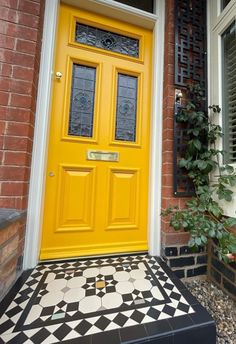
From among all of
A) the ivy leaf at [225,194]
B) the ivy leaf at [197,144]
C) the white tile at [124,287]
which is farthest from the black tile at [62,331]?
the ivy leaf at [197,144]

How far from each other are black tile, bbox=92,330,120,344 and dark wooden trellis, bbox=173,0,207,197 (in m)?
1.03

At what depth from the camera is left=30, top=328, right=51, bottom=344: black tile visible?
827 mm

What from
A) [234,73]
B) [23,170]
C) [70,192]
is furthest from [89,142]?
[234,73]

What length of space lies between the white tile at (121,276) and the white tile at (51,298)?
38 cm

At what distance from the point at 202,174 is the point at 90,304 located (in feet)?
4.08

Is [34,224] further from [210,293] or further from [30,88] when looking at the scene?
[210,293]

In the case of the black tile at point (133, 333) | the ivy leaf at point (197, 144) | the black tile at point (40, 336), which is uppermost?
the ivy leaf at point (197, 144)

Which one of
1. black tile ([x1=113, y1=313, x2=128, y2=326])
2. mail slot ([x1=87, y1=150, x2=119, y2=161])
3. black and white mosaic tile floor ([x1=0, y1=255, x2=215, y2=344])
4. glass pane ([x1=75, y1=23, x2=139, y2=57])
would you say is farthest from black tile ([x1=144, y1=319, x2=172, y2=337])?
glass pane ([x1=75, y1=23, x2=139, y2=57])

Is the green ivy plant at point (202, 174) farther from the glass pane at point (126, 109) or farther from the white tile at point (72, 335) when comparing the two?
the white tile at point (72, 335)

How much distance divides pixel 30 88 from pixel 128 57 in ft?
3.19

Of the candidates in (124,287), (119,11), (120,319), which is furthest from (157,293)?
(119,11)

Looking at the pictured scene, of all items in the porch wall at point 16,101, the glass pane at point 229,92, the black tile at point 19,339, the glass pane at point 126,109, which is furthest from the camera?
the glass pane at point 126,109

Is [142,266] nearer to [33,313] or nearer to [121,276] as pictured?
[121,276]

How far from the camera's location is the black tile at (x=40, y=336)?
83 centimetres
